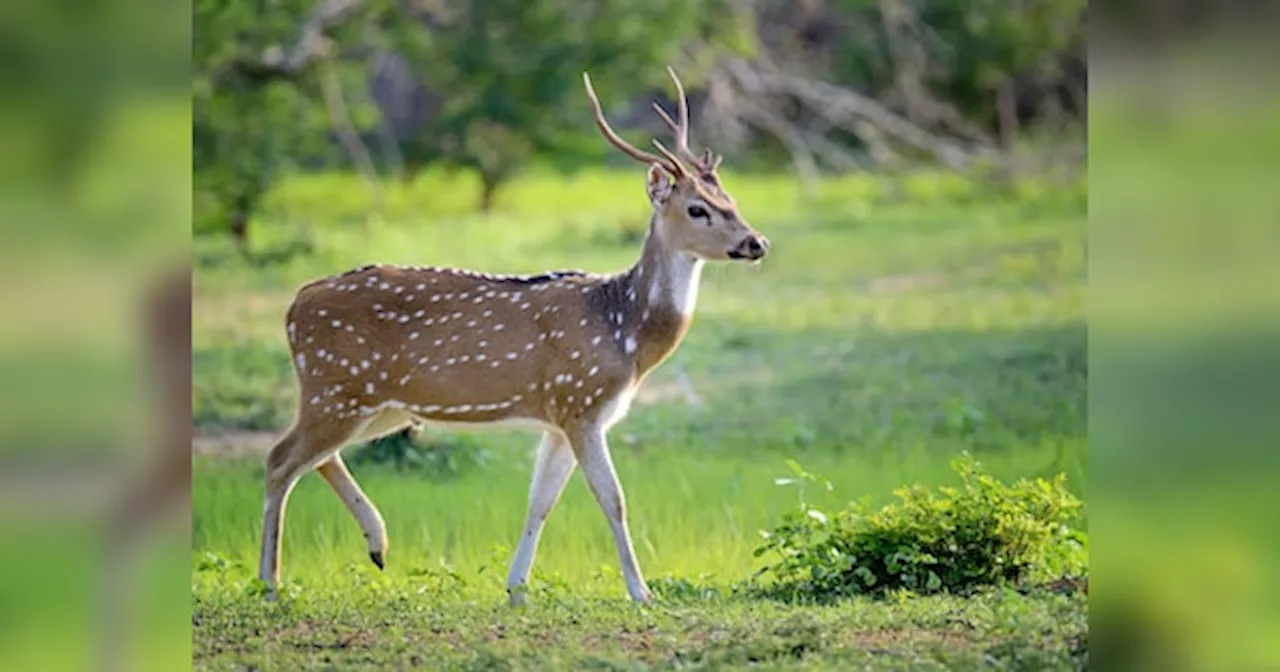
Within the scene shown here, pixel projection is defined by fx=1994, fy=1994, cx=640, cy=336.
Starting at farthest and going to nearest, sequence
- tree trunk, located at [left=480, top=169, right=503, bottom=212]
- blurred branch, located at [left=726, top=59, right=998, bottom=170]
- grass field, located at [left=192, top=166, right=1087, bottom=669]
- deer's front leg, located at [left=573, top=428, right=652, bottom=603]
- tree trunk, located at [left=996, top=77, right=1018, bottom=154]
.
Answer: tree trunk, located at [left=996, top=77, right=1018, bottom=154]
blurred branch, located at [left=726, top=59, right=998, bottom=170]
tree trunk, located at [left=480, top=169, right=503, bottom=212]
deer's front leg, located at [left=573, top=428, right=652, bottom=603]
grass field, located at [left=192, top=166, right=1087, bottom=669]

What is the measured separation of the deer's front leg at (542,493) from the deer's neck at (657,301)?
0.41 metres

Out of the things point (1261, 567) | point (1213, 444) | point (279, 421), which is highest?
point (1213, 444)

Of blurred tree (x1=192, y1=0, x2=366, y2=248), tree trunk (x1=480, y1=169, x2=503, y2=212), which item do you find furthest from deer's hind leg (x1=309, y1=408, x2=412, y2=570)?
tree trunk (x1=480, y1=169, x2=503, y2=212)

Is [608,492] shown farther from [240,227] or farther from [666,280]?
[240,227]

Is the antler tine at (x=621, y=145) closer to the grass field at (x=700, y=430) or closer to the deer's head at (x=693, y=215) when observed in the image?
the deer's head at (x=693, y=215)

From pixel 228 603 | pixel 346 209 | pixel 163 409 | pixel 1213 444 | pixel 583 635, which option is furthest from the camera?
pixel 346 209

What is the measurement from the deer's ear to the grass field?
4.50 ft

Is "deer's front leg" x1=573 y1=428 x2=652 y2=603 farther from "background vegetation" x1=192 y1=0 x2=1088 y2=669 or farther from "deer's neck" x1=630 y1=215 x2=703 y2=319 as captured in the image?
"deer's neck" x1=630 y1=215 x2=703 y2=319

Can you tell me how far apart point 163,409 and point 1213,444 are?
7.43 ft

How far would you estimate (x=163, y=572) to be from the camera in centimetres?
395

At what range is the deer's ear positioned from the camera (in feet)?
23.1

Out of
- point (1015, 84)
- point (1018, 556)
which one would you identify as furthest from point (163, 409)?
point (1015, 84)

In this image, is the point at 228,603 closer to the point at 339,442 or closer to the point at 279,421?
the point at 339,442

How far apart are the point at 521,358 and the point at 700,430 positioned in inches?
117
